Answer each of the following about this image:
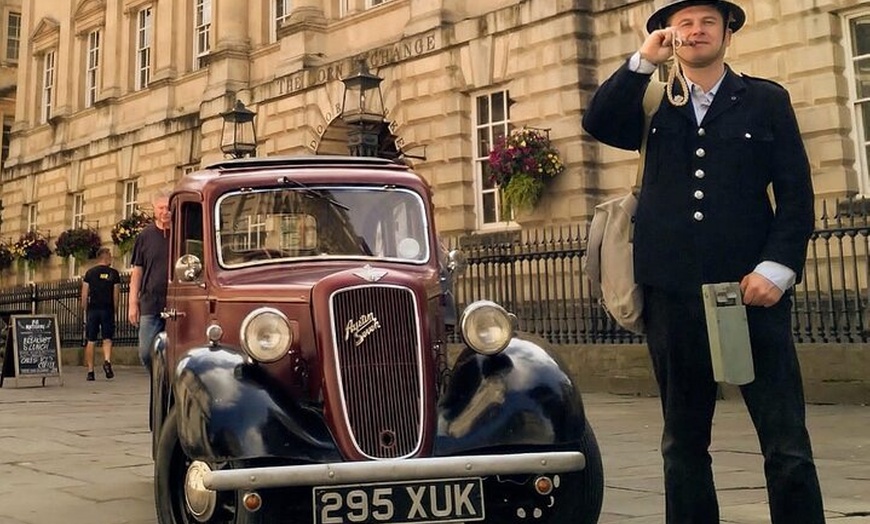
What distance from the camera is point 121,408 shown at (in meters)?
10.7

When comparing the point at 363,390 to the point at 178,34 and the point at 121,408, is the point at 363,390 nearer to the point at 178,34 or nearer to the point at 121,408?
the point at 121,408

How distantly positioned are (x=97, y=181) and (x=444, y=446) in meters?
24.7

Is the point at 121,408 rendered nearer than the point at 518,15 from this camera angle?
Yes

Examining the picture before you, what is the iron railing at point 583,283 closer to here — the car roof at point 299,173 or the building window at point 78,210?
the car roof at point 299,173

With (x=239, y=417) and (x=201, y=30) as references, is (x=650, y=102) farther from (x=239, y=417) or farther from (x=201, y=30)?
(x=201, y=30)

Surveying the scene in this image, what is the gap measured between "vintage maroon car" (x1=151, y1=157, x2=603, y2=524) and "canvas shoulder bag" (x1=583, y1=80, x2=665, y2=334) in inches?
29.9

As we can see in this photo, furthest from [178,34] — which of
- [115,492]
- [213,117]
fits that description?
[115,492]

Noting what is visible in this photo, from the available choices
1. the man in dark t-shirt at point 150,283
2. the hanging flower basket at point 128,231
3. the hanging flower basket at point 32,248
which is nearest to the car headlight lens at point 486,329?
the man in dark t-shirt at point 150,283

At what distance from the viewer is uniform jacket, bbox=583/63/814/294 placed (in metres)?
2.92

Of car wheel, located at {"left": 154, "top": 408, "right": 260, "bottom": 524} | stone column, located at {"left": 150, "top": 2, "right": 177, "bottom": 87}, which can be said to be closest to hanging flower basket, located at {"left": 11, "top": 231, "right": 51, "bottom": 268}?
stone column, located at {"left": 150, "top": 2, "right": 177, "bottom": 87}

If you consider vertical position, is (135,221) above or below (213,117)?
below

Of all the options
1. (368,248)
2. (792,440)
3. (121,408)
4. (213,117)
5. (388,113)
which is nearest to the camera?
(792,440)

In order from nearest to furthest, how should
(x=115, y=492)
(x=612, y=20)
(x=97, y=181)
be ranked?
1. (x=115, y=492)
2. (x=612, y=20)
3. (x=97, y=181)

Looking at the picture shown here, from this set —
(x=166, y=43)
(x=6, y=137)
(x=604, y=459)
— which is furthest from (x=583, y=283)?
(x=6, y=137)
